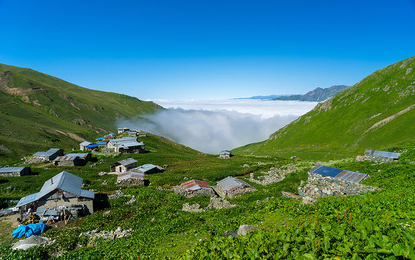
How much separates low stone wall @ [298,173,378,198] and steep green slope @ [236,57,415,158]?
61.4m

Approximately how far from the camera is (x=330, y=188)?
2536 centimetres

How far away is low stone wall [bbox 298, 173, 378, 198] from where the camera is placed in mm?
22531

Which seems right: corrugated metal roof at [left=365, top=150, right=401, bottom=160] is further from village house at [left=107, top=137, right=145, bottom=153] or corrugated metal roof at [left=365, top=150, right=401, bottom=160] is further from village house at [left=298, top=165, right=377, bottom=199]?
village house at [left=107, top=137, right=145, bottom=153]

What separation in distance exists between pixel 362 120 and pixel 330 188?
103877 millimetres

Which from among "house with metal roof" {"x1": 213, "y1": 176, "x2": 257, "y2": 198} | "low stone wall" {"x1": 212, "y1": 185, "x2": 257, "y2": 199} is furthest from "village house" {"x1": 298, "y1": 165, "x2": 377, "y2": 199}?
"house with metal roof" {"x1": 213, "y1": 176, "x2": 257, "y2": 198}

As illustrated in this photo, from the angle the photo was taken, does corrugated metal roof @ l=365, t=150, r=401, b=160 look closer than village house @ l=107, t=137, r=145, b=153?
Yes

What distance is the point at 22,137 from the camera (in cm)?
10212

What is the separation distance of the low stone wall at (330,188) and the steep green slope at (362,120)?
61.4m

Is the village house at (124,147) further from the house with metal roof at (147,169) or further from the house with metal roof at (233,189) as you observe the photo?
the house with metal roof at (233,189)

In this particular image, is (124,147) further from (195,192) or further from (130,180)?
(195,192)

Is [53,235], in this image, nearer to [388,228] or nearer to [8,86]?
[388,228]

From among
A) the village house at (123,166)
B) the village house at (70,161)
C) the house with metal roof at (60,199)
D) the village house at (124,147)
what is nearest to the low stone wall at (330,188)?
the house with metal roof at (60,199)

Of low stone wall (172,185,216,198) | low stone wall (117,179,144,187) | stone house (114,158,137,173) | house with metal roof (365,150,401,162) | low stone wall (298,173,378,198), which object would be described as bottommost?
stone house (114,158,137,173)

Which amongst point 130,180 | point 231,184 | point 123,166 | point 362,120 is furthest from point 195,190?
point 362,120
